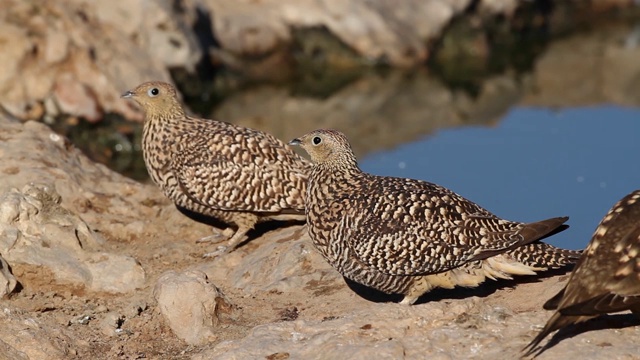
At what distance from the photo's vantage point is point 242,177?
10.1 meters

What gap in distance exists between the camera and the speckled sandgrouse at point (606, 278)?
6.62m

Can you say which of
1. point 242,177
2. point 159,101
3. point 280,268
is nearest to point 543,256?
point 280,268

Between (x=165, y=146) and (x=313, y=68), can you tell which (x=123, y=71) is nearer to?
(x=313, y=68)

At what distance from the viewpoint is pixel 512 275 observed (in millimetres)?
8828

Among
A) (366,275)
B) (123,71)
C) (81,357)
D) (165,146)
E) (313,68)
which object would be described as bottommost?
(81,357)

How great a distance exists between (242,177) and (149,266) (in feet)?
3.55

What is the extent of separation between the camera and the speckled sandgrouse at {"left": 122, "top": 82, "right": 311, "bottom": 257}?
10.1 m

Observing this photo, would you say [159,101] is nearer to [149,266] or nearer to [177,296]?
[149,266]

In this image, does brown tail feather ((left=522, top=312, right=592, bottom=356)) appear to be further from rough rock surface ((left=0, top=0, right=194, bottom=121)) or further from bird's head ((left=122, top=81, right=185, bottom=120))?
rough rock surface ((left=0, top=0, right=194, bottom=121))

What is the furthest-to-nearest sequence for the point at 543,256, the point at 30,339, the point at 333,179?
the point at 333,179 < the point at 543,256 < the point at 30,339

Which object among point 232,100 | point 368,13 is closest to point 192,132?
point 232,100

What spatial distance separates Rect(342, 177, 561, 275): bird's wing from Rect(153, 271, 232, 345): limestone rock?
1.09 meters

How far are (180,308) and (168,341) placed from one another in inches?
9.6

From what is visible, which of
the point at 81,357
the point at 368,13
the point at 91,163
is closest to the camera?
the point at 81,357
